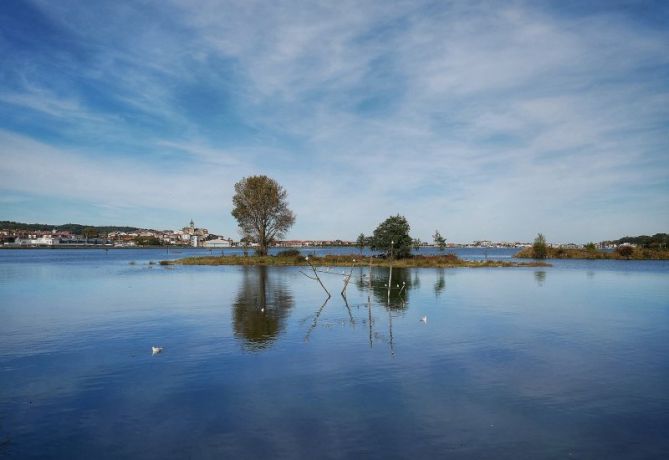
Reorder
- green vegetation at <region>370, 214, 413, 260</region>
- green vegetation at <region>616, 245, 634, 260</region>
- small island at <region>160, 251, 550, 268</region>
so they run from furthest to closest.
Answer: green vegetation at <region>616, 245, 634, 260</region> → green vegetation at <region>370, 214, 413, 260</region> → small island at <region>160, 251, 550, 268</region>

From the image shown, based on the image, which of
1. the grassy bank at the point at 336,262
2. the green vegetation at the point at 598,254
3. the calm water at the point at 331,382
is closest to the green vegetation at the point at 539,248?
the green vegetation at the point at 598,254

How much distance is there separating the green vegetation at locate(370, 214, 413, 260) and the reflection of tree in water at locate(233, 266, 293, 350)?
41.3 m

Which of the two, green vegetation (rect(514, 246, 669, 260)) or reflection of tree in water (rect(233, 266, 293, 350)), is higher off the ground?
green vegetation (rect(514, 246, 669, 260))

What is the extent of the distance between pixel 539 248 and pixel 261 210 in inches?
3048

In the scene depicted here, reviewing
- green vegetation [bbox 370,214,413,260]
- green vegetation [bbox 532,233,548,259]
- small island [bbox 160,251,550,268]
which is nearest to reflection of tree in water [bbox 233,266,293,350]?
small island [bbox 160,251,550,268]

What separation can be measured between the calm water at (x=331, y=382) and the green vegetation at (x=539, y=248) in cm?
9486

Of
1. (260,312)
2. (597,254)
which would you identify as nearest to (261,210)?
(260,312)

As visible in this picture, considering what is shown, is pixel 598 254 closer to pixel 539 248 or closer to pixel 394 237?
pixel 539 248

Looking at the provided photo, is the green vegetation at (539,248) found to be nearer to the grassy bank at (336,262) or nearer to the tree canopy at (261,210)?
the grassy bank at (336,262)

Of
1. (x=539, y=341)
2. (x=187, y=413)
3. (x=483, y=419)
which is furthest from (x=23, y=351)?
(x=539, y=341)

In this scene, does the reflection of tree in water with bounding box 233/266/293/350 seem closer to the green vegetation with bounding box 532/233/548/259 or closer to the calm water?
the calm water

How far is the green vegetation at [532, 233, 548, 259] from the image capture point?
122000 millimetres

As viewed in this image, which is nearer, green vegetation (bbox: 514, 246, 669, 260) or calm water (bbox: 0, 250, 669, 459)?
calm water (bbox: 0, 250, 669, 459)

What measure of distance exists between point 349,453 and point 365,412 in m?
2.52
